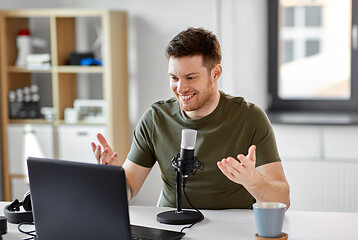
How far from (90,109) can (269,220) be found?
2.84m

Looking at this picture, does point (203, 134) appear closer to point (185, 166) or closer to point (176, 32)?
point (185, 166)

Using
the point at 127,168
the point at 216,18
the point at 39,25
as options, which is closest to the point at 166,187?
the point at 127,168

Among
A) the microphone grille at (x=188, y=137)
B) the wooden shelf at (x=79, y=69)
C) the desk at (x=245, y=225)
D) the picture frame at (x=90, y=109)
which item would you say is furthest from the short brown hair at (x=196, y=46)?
the picture frame at (x=90, y=109)

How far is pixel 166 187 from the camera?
237 cm

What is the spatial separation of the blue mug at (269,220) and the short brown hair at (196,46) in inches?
29.6

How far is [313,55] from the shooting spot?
4.29 metres

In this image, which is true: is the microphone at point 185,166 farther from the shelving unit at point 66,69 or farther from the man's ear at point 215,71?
the shelving unit at point 66,69

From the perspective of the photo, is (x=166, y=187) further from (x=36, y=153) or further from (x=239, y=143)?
(x=36, y=153)

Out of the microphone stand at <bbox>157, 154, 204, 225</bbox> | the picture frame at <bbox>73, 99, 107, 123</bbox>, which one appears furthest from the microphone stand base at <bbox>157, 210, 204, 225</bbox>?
the picture frame at <bbox>73, 99, 107, 123</bbox>

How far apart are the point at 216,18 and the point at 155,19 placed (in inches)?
19.4

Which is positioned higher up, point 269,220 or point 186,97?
point 186,97

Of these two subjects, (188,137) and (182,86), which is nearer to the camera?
(188,137)

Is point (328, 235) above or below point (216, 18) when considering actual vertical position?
below

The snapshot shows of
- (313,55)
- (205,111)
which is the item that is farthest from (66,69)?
(205,111)
